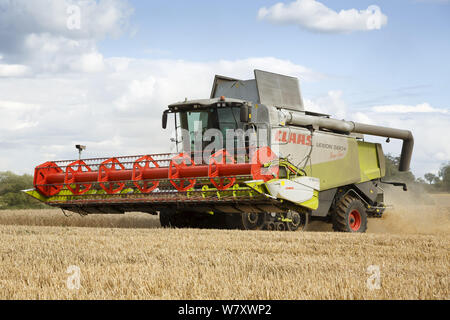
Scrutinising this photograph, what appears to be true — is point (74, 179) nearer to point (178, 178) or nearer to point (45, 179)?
point (45, 179)

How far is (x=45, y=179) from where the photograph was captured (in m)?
10.0

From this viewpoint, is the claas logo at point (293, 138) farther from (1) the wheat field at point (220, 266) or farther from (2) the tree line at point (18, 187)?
(2) the tree line at point (18, 187)

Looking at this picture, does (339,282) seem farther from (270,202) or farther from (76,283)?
(270,202)

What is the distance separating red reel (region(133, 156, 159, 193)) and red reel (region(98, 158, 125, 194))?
322 millimetres

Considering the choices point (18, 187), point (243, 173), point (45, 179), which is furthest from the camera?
point (18, 187)

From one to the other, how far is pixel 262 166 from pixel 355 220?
298 cm

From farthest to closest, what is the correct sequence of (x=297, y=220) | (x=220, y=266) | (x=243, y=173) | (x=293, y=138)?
(x=297, y=220) → (x=293, y=138) → (x=243, y=173) → (x=220, y=266)

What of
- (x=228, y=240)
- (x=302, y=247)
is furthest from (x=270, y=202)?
(x=302, y=247)

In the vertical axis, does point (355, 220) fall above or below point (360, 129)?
below

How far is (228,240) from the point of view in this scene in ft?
21.3

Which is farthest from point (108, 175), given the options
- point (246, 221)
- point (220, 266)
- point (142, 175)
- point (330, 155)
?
point (220, 266)

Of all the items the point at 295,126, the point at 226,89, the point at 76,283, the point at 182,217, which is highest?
the point at 226,89

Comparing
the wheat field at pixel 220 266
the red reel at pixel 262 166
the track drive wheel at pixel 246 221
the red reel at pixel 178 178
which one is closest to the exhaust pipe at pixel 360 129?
the red reel at pixel 262 166
